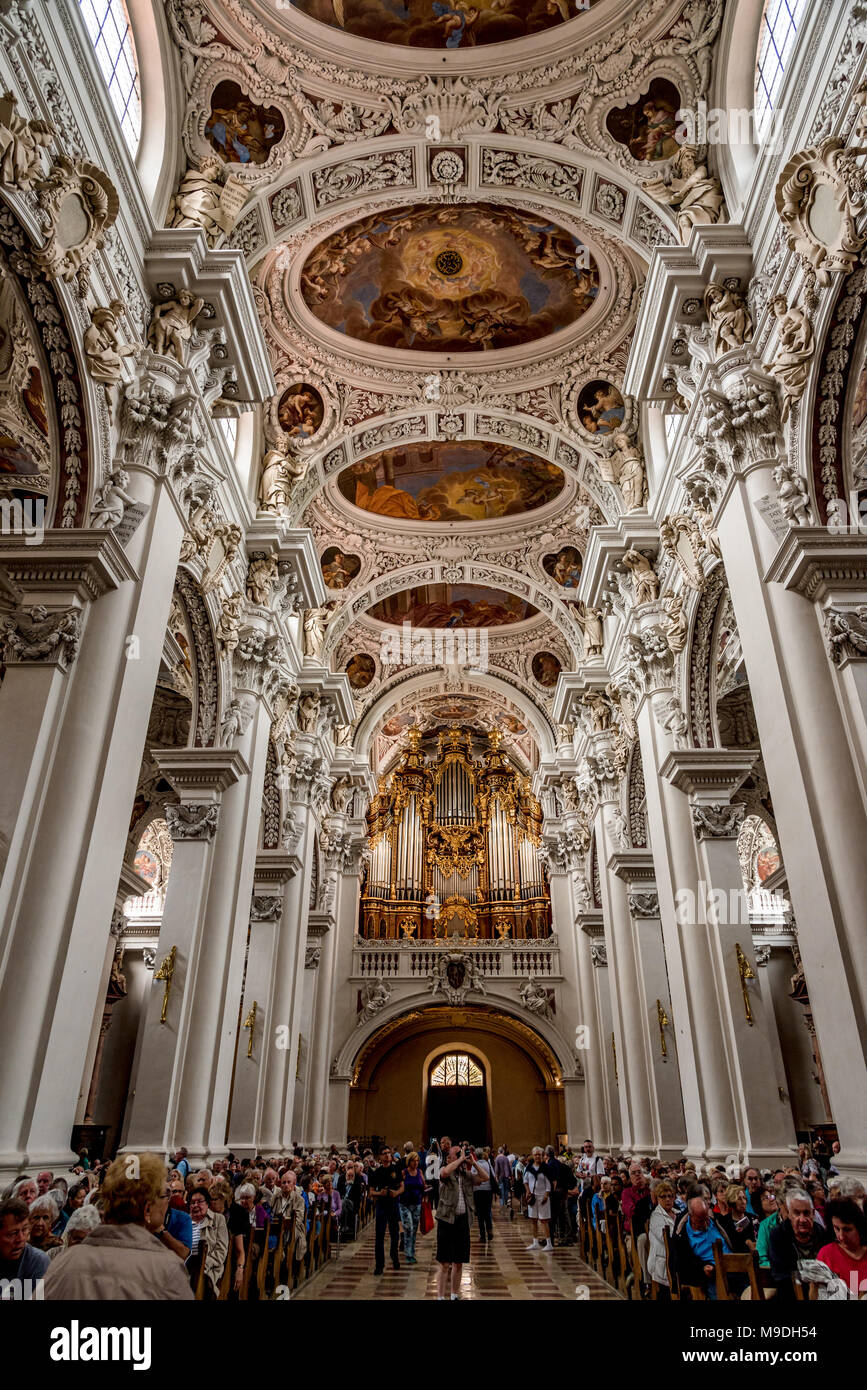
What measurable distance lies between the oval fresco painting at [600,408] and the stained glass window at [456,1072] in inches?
767

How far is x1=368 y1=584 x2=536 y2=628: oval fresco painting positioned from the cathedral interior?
1.51m

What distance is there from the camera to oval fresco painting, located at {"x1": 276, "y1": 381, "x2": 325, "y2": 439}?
15.8 metres

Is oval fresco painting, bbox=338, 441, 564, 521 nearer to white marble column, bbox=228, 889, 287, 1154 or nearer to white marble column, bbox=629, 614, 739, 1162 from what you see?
white marble column, bbox=629, 614, 739, 1162

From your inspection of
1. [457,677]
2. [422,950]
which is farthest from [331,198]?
[422,950]

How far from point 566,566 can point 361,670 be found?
22.8 ft

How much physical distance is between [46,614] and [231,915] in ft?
18.0

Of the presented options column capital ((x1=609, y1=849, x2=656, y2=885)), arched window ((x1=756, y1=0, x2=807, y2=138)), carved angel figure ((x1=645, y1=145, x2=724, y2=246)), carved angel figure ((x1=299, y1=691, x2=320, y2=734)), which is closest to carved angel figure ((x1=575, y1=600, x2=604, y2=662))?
column capital ((x1=609, y1=849, x2=656, y2=885))

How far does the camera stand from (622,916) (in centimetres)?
1630

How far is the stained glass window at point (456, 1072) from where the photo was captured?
27344 millimetres

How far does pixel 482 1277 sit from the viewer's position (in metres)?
10.6

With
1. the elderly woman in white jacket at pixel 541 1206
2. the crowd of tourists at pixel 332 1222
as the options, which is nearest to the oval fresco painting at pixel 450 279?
the crowd of tourists at pixel 332 1222

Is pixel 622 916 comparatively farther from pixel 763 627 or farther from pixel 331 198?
pixel 331 198

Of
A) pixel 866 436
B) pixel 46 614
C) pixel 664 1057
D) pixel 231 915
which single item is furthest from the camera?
pixel 664 1057

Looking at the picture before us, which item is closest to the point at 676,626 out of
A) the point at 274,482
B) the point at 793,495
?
the point at 793,495
